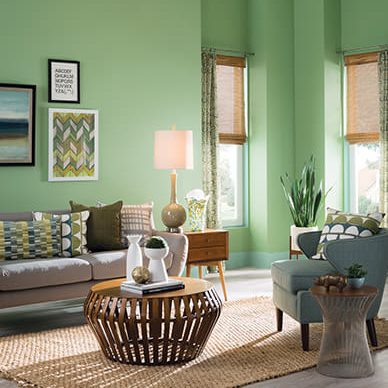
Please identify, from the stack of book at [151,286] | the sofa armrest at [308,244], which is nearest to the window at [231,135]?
the sofa armrest at [308,244]

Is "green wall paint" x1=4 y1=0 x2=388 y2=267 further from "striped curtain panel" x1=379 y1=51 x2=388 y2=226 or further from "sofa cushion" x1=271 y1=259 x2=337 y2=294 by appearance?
"sofa cushion" x1=271 y1=259 x2=337 y2=294

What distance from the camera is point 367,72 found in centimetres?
814

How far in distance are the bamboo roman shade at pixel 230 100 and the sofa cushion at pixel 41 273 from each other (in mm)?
3189

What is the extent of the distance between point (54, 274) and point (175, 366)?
1.43 metres

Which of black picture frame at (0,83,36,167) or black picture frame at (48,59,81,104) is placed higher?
black picture frame at (48,59,81,104)

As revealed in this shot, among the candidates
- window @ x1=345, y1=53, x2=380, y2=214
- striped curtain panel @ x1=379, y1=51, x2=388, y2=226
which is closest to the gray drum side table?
striped curtain panel @ x1=379, y1=51, x2=388, y2=226

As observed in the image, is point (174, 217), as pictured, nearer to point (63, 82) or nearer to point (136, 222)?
point (136, 222)

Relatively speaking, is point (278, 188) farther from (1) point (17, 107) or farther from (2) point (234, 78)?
(1) point (17, 107)

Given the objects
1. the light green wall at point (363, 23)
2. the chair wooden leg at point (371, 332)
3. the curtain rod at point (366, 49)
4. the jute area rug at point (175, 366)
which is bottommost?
the jute area rug at point (175, 366)

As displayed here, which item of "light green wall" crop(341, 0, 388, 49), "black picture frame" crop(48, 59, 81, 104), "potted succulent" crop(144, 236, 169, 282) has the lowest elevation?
"potted succulent" crop(144, 236, 169, 282)

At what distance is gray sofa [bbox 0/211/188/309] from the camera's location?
17.1ft

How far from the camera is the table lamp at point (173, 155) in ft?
21.4

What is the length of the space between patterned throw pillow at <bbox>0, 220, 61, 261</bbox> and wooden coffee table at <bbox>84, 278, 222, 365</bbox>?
1236 millimetres

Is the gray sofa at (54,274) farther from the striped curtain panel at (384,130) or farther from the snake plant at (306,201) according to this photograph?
the striped curtain panel at (384,130)
